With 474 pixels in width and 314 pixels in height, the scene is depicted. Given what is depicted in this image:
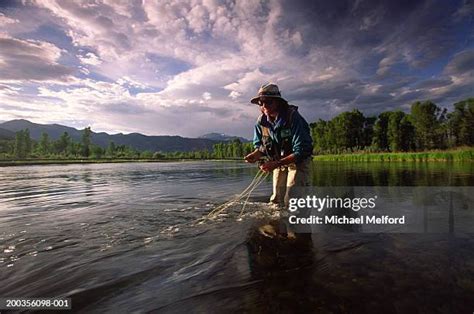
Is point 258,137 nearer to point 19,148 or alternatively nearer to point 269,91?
point 269,91

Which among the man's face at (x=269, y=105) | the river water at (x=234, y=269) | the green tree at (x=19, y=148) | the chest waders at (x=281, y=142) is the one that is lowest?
the river water at (x=234, y=269)

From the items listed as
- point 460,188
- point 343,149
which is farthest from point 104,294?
point 343,149

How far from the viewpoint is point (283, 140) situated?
695cm

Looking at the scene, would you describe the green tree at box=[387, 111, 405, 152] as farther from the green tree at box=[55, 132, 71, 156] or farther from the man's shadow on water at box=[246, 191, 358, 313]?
the green tree at box=[55, 132, 71, 156]

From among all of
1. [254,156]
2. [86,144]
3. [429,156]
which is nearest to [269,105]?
[254,156]

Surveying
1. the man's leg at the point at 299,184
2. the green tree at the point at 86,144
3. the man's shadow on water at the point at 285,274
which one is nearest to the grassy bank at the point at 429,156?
the man's leg at the point at 299,184

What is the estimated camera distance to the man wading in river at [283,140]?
20.6 feet

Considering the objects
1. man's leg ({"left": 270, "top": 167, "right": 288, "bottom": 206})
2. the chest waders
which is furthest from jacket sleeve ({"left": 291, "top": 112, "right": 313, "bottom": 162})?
man's leg ({"left": 270, "top": 167, "right": 288, "bottom": 206})

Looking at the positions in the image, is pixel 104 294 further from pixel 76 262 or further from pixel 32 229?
pixel 32 229

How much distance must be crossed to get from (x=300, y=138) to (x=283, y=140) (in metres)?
0.74

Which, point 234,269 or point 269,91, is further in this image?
point 269,91

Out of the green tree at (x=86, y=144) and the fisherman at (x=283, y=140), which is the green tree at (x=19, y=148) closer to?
the green tree at (x=86, y=144)

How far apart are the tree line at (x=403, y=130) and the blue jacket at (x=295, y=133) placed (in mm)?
92857

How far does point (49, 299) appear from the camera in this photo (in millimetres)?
3568
